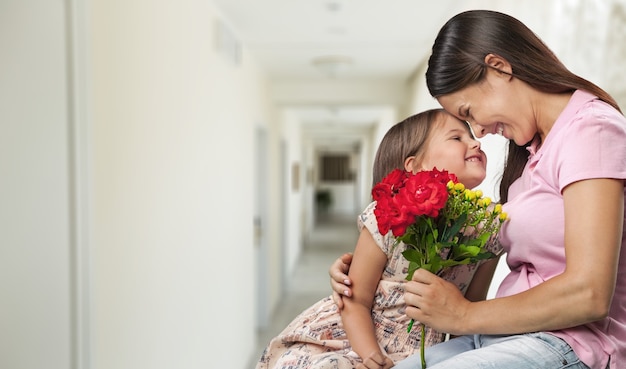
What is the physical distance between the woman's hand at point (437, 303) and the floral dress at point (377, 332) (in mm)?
153

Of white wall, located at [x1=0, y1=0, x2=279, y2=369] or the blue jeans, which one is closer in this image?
Result: the blue jeans

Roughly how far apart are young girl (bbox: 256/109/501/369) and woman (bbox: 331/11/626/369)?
0.10 metres

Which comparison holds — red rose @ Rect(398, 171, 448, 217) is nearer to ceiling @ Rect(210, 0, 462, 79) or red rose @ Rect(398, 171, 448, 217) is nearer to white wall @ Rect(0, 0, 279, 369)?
white wall @ Rect(0, 0, 279, 369)

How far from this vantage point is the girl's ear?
1043 millimetres

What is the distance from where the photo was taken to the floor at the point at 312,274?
531cm

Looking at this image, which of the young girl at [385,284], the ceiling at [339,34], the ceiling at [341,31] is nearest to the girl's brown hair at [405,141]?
the young girl at [385,284]

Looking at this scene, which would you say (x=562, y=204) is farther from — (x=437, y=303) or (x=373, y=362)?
(x=373, y=362)

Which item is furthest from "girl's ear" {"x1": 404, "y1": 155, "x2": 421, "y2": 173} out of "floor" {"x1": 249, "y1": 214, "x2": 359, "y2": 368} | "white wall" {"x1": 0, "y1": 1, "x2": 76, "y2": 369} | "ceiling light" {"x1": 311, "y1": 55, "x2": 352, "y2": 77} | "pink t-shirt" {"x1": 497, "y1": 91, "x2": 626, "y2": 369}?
"floor" {"x1": 249, "y1": 214, "x2": 359, "y2": 368}

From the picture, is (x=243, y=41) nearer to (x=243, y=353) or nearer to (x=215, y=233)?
(x=215, y=233)

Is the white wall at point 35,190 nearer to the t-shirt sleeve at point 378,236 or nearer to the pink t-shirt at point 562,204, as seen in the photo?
the t-shirt sleeve at point 378,236

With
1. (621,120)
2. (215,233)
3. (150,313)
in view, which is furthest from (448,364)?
(215,233)

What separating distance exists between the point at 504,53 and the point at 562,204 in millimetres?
253

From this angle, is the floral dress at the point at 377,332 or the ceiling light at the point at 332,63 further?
the ceiling light at the point at 332,63

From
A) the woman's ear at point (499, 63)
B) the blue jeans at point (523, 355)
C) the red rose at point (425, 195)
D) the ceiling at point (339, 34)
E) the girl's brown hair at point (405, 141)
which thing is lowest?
the blue jeans at point (523, 355)
